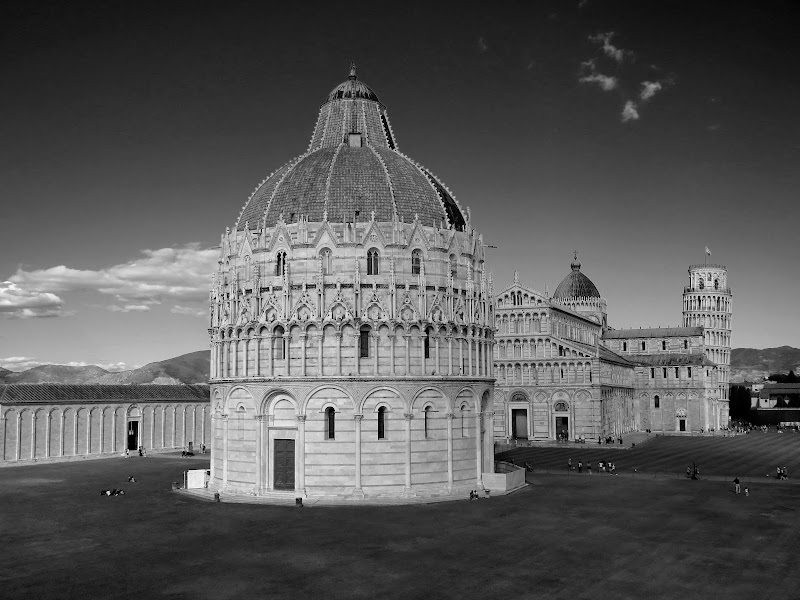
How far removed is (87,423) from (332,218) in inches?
1794

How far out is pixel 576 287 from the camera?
162750 millimetres

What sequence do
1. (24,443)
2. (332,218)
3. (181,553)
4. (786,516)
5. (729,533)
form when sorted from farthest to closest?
(24,443)
(332,218)
(786,516)
(729,533)
(181,553)

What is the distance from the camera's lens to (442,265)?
6144 cm

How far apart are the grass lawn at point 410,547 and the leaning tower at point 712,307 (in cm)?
10765

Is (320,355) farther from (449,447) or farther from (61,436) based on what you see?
(61,436)

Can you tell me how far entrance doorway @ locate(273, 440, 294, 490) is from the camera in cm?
5794

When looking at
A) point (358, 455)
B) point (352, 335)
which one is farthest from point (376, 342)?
point (358, 455)

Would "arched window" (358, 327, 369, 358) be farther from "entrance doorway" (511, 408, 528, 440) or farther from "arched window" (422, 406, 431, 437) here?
"entrance doorway" (511, 408, 528, 440)

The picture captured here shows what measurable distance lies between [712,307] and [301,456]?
426 feet

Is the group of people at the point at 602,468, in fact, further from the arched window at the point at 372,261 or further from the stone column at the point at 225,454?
the stone column at the point at 225,454

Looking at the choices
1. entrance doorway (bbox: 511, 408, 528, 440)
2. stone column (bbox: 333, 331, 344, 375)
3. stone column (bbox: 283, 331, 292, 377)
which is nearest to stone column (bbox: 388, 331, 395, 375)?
stone column (bbox: 333, 331, 344, 375)

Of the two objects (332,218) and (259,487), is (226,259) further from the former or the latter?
(259,487)

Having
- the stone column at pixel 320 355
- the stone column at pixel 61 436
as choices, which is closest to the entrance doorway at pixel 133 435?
the stone column at pixel 61 436

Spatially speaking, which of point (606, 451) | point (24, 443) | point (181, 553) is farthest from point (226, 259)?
point (606, 451)
